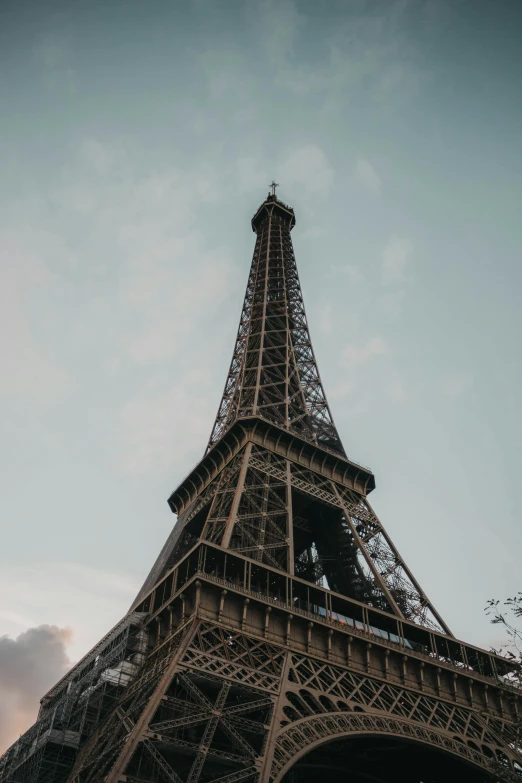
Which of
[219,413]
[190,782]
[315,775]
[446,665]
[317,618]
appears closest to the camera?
[190,782]

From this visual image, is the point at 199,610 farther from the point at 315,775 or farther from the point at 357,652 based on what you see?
the point at 315,775

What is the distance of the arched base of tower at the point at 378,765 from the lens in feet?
92.8

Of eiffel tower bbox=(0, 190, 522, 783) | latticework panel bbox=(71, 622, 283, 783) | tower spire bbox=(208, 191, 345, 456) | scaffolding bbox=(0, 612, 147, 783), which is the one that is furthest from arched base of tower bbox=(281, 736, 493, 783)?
tower spire bbox=(208, 191, 345, 456)

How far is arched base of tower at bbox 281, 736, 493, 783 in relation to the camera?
28.3 metres

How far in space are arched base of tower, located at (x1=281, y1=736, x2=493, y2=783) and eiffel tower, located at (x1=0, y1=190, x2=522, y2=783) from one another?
102 mm

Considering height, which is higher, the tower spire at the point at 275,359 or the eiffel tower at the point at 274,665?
the tower spire at the point at 275,359

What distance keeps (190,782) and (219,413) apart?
3189 cm

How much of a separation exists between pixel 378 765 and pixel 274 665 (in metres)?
10.4

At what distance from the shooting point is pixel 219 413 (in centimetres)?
4900

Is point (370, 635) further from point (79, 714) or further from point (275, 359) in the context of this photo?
point (275, 359)

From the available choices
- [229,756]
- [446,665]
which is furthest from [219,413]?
[229,756]

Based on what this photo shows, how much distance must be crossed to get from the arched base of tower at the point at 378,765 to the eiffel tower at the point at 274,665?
10cm

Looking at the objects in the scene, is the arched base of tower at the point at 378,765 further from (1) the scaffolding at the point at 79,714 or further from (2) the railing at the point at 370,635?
(1) the scaffolding at the point at 79,714

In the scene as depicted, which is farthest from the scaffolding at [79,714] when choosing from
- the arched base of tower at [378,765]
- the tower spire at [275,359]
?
the tower spire at [275,359]
